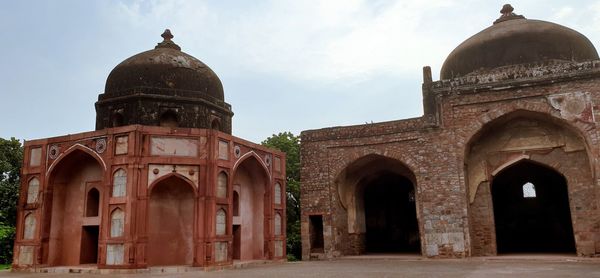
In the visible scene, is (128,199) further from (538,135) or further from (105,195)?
(538,135)

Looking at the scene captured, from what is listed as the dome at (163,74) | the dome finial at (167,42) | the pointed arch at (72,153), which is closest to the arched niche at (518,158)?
the dome at (163,74)

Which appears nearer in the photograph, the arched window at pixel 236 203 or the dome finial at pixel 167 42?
the arched window at pixel 236 203

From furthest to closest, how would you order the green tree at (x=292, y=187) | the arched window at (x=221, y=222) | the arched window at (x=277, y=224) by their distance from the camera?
the green tree at (x=292, y=187) < the arched window at (x=277, y=224) < the arched window at (x=221, y=222)

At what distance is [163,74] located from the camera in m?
14.5

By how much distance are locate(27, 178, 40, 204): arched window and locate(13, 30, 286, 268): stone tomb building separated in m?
0.03

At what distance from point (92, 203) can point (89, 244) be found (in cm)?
106

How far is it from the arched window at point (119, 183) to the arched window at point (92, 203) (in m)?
1.67

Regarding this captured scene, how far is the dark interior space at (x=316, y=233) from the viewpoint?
16827 millimetres

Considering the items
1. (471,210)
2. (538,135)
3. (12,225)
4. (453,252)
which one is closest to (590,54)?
(538,135)

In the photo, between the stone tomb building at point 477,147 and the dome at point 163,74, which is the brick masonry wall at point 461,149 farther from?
the dome at point 163,74

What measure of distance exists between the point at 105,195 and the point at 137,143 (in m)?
1.45

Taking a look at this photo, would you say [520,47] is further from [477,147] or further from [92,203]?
[92,203]

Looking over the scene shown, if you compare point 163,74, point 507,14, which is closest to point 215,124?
point 163,74

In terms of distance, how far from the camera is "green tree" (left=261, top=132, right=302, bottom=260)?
21.8 m
